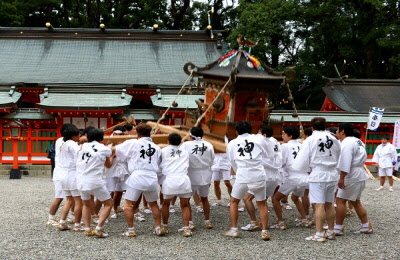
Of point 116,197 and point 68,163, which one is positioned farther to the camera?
point 116,197

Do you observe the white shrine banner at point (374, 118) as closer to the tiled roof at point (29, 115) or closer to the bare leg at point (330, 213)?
the bare leg at point (330, 213)

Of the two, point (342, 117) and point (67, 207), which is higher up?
point (342, 117)

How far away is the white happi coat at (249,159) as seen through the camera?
6.75 m

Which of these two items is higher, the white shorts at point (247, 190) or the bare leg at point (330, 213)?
the white shorts at point (247, 190)

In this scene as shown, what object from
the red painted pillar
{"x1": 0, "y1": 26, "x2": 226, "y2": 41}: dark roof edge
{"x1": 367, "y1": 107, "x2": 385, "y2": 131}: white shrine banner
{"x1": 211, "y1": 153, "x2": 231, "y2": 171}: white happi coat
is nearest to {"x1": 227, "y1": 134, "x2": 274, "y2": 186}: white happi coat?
{"x1": 211, "y1": 153, "x2": 231, "y2": 171}: white happi coat

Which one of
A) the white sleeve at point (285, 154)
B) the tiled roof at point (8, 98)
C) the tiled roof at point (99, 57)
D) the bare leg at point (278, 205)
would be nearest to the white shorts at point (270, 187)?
the bare leg at point (278, 205)

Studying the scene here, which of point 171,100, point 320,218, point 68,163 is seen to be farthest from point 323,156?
point 171,100

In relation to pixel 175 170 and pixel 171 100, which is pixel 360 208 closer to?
pixel 175 170

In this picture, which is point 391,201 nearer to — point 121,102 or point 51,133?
point 121,102

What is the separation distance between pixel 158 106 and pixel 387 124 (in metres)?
8.71

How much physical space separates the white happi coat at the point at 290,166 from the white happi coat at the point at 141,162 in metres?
2.28

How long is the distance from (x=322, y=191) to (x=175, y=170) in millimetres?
2161

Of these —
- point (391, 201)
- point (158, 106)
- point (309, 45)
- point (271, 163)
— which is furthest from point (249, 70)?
point (309, 45)

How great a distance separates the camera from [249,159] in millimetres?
6754
